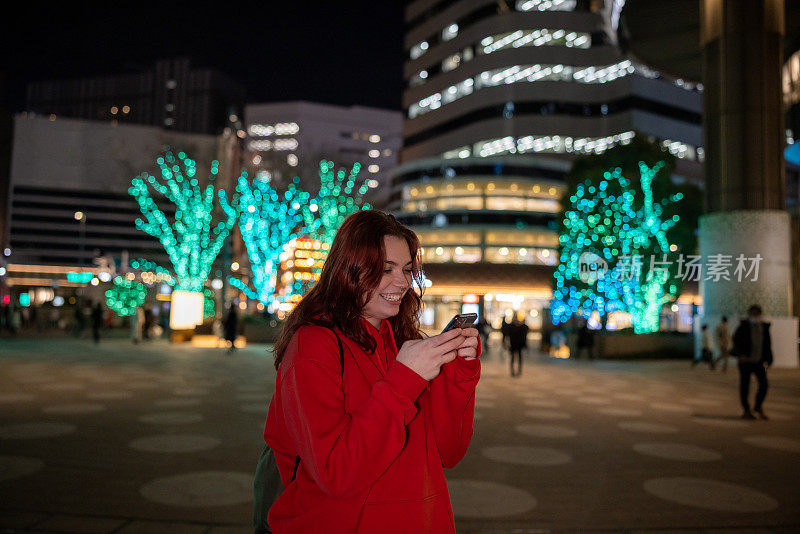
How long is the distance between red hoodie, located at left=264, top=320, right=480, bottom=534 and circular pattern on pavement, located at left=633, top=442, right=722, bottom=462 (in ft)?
18.9

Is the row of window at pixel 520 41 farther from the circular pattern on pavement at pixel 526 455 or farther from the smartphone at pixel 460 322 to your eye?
the smartphone at pixel 460 322

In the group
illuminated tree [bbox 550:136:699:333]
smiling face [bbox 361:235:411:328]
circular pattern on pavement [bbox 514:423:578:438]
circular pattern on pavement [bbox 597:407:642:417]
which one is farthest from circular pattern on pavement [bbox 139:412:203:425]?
illuminated tree [bbox 550:136:699:333]

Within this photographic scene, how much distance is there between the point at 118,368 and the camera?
49.5 feet

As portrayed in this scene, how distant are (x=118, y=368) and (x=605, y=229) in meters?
24.7

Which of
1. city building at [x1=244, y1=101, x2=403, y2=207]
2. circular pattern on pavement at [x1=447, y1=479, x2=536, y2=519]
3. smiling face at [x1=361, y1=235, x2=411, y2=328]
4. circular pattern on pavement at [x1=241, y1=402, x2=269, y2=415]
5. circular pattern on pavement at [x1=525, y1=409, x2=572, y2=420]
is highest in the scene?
city building at [x1=244, y1=101, x2=403, y2=207]

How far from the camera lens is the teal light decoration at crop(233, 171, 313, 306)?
27906 millimetres

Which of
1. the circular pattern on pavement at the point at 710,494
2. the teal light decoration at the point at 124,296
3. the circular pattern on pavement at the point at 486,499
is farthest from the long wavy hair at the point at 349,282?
the teal light decoration at the point at 124,296

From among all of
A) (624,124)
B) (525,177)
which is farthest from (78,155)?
(624,124)

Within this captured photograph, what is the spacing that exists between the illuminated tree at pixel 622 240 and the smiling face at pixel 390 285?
1200 inches

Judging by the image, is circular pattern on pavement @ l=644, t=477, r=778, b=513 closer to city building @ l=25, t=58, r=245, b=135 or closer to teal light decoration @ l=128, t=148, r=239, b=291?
teal light decoration @ l=128, t=148, r=239, b=291

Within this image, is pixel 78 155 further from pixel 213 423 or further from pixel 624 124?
pixel 213 423

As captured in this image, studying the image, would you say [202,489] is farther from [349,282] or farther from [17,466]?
[349,282]

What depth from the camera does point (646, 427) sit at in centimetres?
849

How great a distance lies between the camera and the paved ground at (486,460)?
4.39 meters
